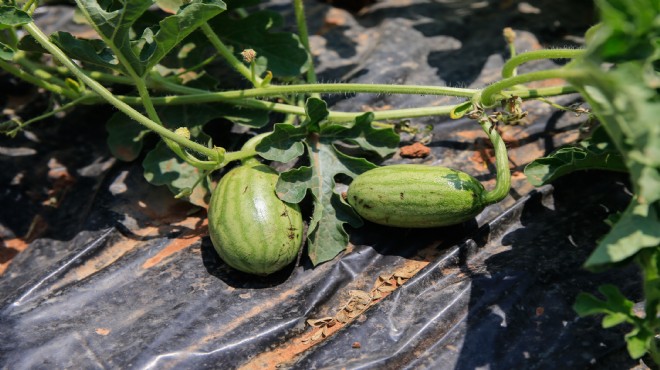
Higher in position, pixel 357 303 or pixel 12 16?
pixel 12 16

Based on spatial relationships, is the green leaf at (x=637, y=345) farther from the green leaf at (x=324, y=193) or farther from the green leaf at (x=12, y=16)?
the green leaf at (x=12, y=16)

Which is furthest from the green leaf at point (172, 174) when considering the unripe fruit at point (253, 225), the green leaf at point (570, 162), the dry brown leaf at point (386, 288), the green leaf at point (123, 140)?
the green leaf at point (570, 162)

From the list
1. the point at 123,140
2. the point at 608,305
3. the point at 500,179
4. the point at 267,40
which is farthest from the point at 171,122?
the point at 608,305

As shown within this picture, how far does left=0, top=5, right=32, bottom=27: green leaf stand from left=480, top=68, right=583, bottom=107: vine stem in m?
1.86

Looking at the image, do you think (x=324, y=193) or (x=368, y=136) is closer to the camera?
(x=324, y=193)

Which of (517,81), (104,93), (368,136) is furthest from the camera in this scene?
(368,136)

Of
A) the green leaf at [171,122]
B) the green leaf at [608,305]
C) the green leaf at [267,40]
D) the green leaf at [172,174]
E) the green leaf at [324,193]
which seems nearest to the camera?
the green leaf at [608,305]

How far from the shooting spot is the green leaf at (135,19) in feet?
8.39

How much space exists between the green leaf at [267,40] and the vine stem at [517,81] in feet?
3.47

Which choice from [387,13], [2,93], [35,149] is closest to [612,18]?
[387,13]

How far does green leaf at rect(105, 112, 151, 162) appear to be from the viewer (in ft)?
11.1

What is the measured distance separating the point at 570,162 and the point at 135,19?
1.84 meters

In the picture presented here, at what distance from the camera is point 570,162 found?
267cm

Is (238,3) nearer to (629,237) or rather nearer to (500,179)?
(500,179)
